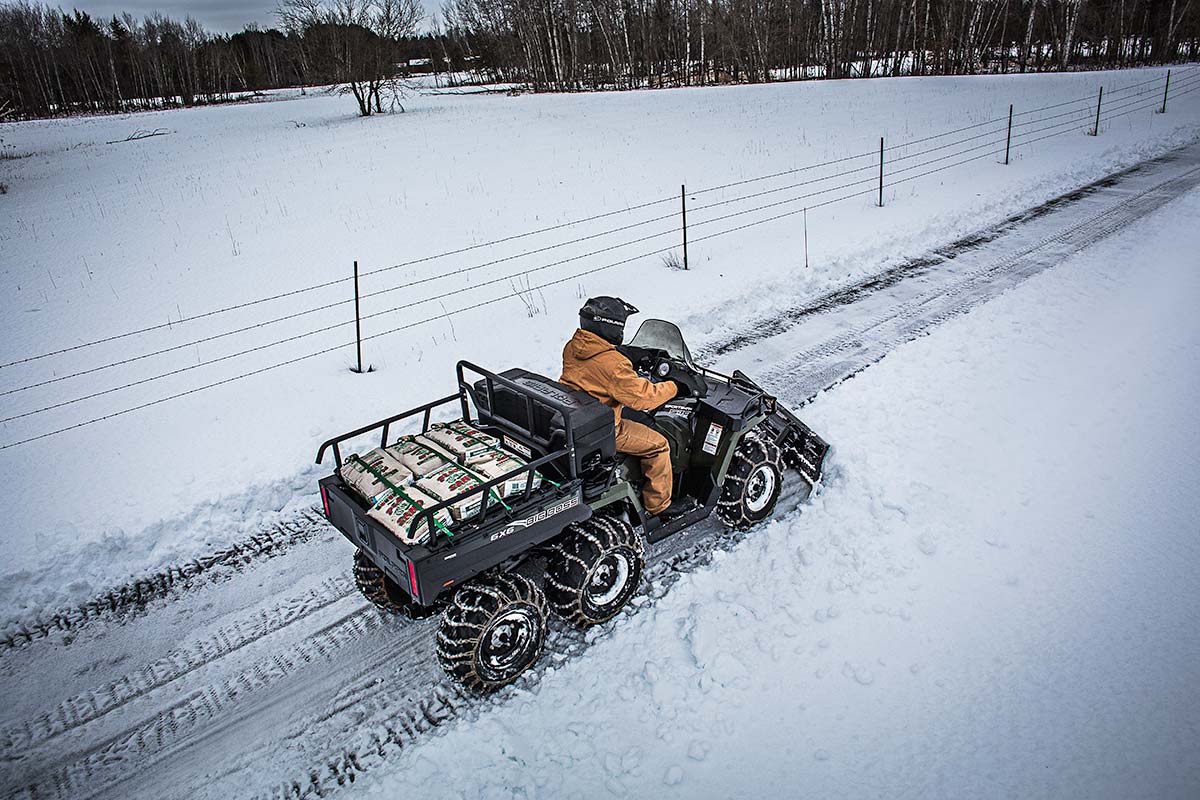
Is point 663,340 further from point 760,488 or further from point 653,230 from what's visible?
point 653,230

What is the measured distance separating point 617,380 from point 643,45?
46.0m

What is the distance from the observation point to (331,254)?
12898 mm

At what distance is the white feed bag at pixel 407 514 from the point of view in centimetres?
365

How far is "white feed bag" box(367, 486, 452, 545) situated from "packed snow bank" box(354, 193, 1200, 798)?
103cm

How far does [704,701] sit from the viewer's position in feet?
12.6

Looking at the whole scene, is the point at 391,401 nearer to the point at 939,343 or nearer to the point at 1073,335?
the point at 939,343

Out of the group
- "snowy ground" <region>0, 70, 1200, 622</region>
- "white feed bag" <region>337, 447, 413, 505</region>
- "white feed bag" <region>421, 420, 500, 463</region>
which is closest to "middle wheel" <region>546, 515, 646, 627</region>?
"white feed bag" <region>421, 420, 500, 463</region>

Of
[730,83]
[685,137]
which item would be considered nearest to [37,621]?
[685,137]

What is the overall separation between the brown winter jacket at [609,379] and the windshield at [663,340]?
17.6 inches

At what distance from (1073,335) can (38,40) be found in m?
74.8

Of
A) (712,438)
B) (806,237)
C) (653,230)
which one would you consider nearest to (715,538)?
(712,438)

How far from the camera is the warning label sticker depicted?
195 inches

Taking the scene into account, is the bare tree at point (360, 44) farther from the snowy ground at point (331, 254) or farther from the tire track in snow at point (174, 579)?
the tire track in snow at point (174, 579)

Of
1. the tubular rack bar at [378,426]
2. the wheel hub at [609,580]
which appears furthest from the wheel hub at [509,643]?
the tubular rack bar at [378,426]
